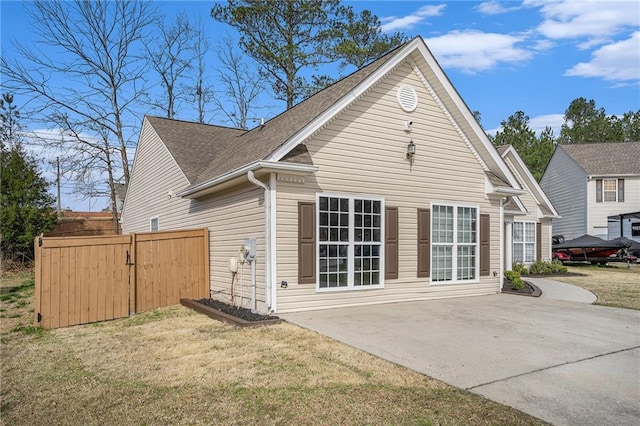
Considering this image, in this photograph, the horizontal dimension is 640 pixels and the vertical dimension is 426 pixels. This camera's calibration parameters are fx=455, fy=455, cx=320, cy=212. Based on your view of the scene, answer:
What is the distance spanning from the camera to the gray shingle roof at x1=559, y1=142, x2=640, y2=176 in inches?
1067

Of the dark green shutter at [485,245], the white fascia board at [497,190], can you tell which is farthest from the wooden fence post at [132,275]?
the white fascia board at [497,190]

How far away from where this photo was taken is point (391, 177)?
31.8 feet

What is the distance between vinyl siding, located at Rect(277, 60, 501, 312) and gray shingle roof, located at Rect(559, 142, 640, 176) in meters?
20.3

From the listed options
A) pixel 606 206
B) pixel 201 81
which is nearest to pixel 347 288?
pixel 201 81

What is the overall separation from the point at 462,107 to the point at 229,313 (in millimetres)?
6891

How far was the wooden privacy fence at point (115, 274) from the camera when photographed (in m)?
7.97

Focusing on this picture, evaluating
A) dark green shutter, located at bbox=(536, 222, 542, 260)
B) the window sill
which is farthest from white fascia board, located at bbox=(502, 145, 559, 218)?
the window sill

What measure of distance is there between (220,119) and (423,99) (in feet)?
63.4

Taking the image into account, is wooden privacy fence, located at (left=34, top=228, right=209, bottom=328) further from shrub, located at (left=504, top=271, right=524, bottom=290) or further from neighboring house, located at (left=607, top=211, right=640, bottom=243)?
neighboring house, located at (left=607, top=211, right=640, bottom=243)

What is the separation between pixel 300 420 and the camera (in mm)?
3621

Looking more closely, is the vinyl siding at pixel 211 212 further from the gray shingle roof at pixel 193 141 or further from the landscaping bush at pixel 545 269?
the landscaping bush at pixel 545 269

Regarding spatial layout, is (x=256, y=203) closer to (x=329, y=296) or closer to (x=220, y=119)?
(x=329, y=296)

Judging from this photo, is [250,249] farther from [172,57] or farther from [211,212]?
[172,57]

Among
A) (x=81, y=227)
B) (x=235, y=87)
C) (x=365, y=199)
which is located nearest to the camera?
(x=365, y=199)
